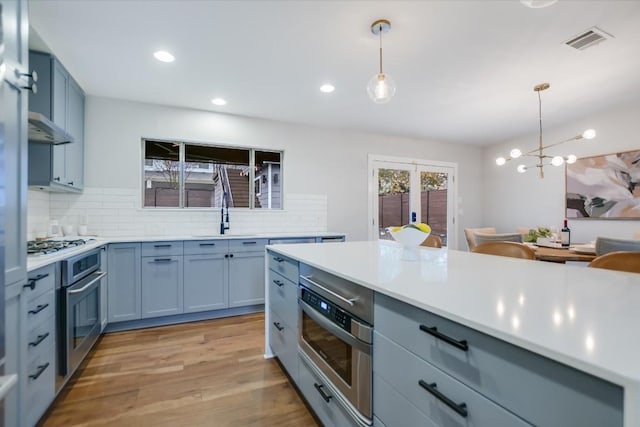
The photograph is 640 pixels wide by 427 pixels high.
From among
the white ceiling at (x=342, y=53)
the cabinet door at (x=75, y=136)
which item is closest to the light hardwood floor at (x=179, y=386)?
the cabinet door at (x=75, y=136)

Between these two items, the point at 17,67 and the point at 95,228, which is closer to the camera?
the point at 17,67

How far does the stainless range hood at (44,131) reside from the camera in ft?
5.91

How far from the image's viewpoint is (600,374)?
1.59 ft

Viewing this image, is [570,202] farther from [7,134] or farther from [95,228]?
[95,228]

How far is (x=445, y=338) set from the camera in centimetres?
81

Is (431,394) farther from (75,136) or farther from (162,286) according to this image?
(75,136)

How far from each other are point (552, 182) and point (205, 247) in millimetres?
5302

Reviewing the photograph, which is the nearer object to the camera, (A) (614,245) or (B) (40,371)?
(B) (40,371)

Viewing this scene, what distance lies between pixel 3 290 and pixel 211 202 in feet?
9.38

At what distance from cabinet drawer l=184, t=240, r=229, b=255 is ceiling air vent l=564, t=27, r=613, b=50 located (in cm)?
367

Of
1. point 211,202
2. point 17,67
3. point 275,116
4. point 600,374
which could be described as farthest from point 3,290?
point 275,116

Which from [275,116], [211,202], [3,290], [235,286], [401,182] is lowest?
[235,286]

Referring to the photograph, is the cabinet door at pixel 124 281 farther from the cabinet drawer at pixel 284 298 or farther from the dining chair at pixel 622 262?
the dining chair at pixel 622 262

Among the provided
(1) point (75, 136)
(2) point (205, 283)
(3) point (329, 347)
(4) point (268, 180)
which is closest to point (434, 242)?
(3) point (329, 347)
